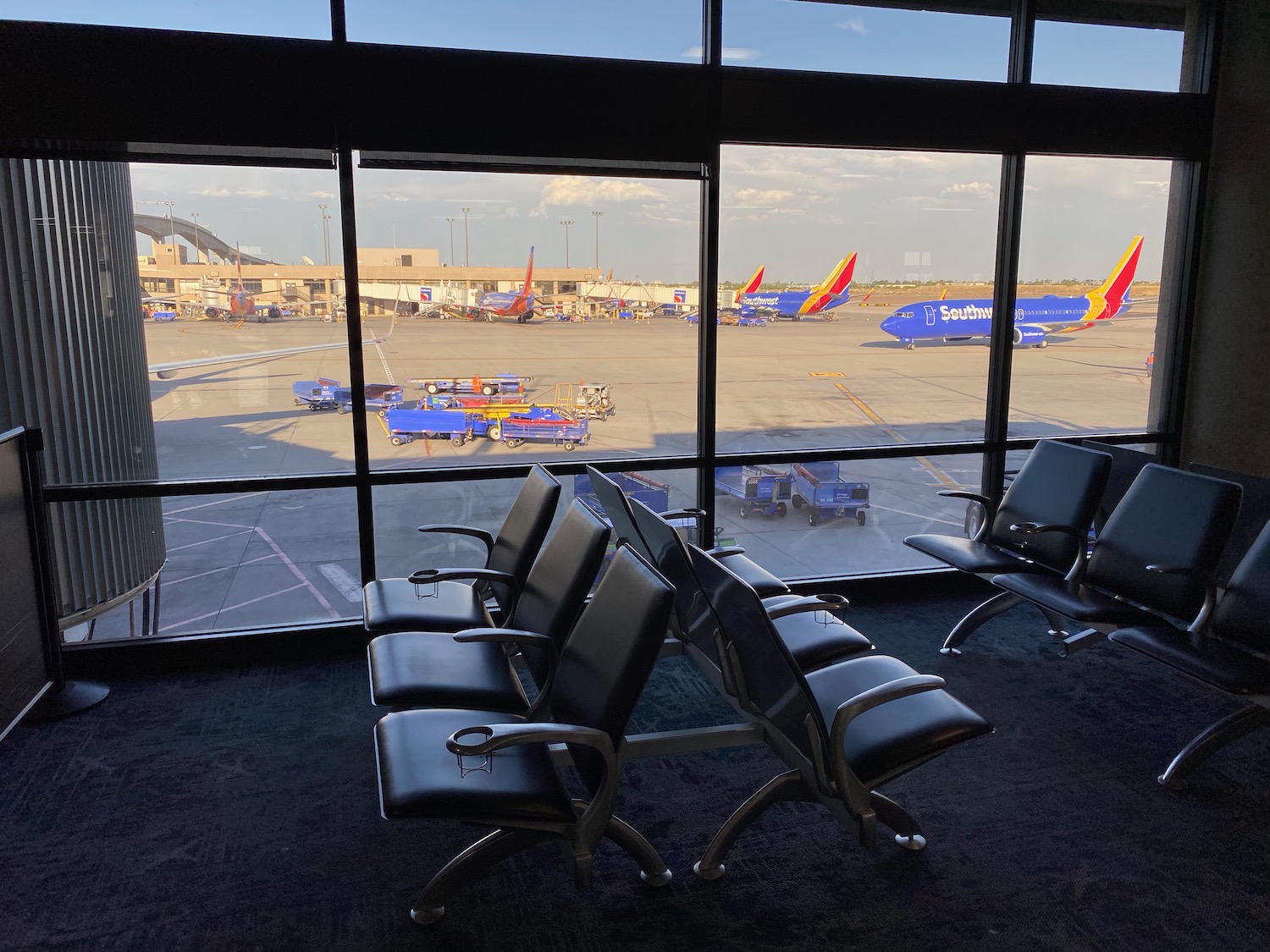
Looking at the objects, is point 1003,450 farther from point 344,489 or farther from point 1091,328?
point 344,489

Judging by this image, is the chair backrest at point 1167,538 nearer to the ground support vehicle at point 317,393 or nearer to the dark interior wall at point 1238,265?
the dark interior wall at point 1238,265

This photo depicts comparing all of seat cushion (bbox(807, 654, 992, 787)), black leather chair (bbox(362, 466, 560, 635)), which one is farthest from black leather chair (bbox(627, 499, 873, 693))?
black leather chair (bbox(362, 466, 560, 635))

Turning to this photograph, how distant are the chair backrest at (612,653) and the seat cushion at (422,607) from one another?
0.81m

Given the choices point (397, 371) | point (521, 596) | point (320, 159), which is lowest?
point (521, 596)

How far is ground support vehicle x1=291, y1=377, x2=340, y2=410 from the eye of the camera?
3.93 m

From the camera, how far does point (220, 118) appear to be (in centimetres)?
353

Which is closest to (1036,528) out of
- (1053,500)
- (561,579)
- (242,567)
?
(1053,500)

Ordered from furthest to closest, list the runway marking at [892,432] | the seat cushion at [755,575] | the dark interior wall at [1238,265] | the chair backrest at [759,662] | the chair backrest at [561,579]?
the runway marking at [892,432] < the dark interior wall at [1238,265] < the seat cushion at [755,575] < the chair backrest at [561,579] < the chair backrest at [759,662]

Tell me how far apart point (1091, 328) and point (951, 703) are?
3.32 m

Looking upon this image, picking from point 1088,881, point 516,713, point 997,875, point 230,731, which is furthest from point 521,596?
point 1088,881

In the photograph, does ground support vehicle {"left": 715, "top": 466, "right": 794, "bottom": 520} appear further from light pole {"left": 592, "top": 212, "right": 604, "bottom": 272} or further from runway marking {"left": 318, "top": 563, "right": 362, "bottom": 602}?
runway marking {"left": 318, "top": 563, "right": 362, "bottom": 602}

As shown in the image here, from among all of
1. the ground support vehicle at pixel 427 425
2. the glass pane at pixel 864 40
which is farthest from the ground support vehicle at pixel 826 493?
the glass pane at pixel 864 40

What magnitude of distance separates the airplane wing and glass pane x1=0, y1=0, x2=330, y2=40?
4.00 ft

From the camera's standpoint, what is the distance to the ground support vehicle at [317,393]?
155 inches
